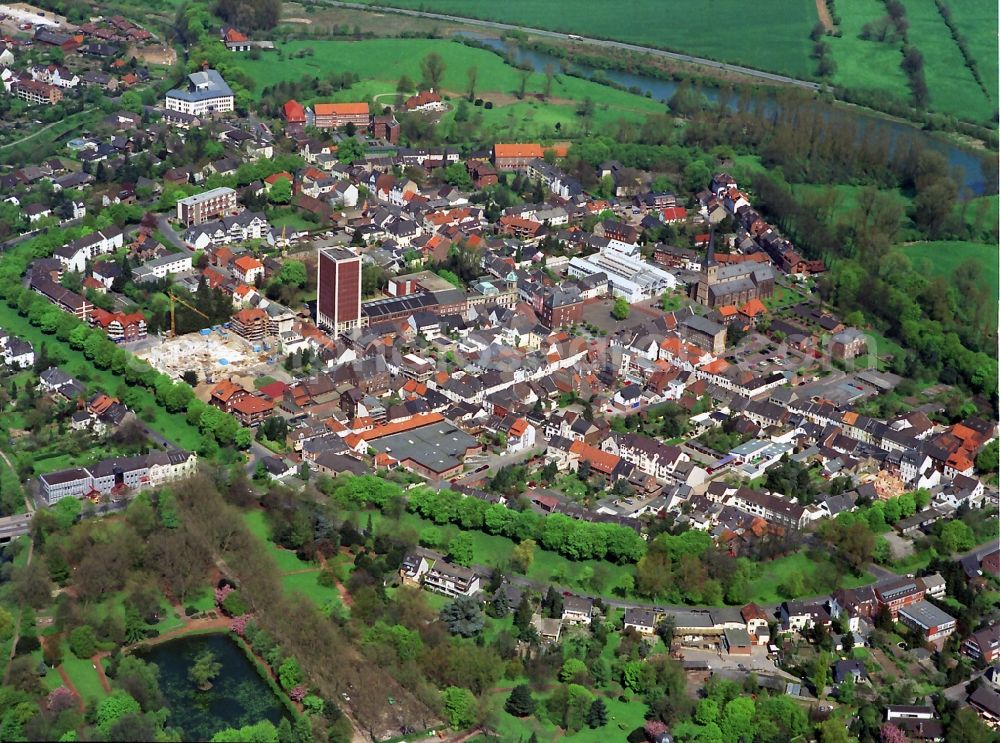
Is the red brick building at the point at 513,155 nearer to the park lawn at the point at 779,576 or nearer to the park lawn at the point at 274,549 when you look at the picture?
the park lawn at the point at 274,549

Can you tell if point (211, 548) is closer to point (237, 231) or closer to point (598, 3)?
point (237, 231)

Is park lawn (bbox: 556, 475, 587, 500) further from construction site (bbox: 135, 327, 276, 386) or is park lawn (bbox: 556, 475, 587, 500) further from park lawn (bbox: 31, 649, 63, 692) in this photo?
park lawn (bbox: 31, 649, 63, 692)

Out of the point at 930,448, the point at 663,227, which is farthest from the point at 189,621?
the point at 663,227

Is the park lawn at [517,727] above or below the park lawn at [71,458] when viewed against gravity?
above

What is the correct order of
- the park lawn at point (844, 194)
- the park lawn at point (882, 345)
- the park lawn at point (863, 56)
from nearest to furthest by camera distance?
the park lawn at point (882, 345), the park lawn at point (844, 194), the park lawn at point (863, 56)

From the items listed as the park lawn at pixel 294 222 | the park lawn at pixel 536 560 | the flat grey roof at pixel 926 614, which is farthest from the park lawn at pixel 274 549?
the park lawn at pixel 294 222

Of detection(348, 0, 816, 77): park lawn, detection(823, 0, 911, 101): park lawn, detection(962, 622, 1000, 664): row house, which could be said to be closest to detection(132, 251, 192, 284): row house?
detection(962, 622, 1000, 664): row house
